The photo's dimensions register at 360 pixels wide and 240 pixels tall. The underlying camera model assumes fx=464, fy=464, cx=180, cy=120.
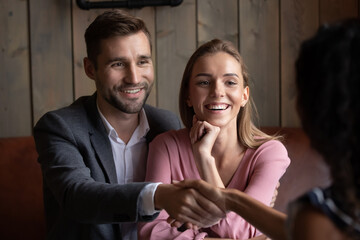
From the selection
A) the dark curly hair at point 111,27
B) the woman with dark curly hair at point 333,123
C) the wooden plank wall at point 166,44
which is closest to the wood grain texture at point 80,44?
the wooden plank wall at point 166,44

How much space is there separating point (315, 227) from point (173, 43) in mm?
Answer: 1523

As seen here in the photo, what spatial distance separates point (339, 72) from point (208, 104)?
0.82m

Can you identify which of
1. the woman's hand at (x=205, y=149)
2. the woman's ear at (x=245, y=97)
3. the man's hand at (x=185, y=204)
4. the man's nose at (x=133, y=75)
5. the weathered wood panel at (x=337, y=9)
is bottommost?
the man's hand at (x=185, y=204)

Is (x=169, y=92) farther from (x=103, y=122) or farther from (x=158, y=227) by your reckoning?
(x=158, y=227)

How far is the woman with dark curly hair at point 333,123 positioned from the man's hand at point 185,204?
19.4 inches

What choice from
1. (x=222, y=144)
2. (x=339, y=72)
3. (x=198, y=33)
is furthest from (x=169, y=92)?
(x=339, y=72)

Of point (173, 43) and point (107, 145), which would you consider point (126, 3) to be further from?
point (107, 145)

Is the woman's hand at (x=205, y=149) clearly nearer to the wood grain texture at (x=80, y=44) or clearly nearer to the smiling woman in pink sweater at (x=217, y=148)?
the smiling woman in pink sweater at (x=217, y=148)

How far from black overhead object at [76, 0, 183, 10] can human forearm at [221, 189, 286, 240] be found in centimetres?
113

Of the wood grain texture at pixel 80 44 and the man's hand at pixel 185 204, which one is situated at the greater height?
the wood grain texture at pixel 80 44

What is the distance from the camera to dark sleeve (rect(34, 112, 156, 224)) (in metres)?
1.20

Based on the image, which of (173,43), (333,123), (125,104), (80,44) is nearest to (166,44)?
(173,43)

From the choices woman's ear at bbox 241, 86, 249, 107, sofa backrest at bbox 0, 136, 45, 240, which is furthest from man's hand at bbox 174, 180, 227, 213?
sofa backrest at bbox 0, 136, 45, 240

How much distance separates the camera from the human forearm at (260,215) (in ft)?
3.25
